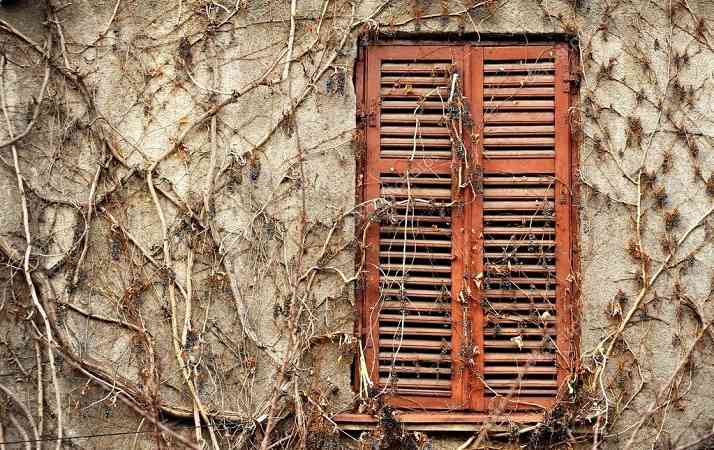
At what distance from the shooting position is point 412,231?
508cm

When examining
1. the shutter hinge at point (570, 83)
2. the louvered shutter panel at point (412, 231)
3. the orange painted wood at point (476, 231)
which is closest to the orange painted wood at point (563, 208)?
the shutter hinge at point (570, 83)

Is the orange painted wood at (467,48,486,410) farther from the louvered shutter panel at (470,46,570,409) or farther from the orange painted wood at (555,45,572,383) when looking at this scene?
the orange painted wood at (555,45,572,383)

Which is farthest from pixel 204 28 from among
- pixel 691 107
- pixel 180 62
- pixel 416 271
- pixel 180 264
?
pixel 691 107

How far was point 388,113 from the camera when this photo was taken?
205 inches

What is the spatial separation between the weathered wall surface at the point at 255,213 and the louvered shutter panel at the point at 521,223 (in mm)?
144

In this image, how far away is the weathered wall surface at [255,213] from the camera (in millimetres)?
4961

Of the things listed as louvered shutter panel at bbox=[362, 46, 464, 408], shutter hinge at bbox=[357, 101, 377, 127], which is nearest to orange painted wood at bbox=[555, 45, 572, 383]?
louvered shutter panel at bbox=[362, 46, 464, 408]

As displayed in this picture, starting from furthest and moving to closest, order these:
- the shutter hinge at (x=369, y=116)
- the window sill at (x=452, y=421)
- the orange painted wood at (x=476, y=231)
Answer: the shutter hinge at (x=369, y=116) < the orange painted wood at (x=476, y=231) < the window sill at (x=452, y=421)

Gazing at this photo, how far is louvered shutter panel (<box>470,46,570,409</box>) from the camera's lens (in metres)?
4.99

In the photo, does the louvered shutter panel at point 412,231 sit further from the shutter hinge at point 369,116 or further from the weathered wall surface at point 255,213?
the weathered wall surface at point 255,213

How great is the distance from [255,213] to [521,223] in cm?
156

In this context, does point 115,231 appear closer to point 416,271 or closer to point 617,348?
point 416,271

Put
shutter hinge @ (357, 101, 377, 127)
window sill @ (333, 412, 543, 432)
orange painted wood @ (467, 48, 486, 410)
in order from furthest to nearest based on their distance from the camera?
shutter hinge @ (357, 101, 377, 127) → orange painted wood @ (467, 48, 486, 410) → window sill @ (333, 412, 543, 432)

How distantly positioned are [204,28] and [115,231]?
133 centimetres
